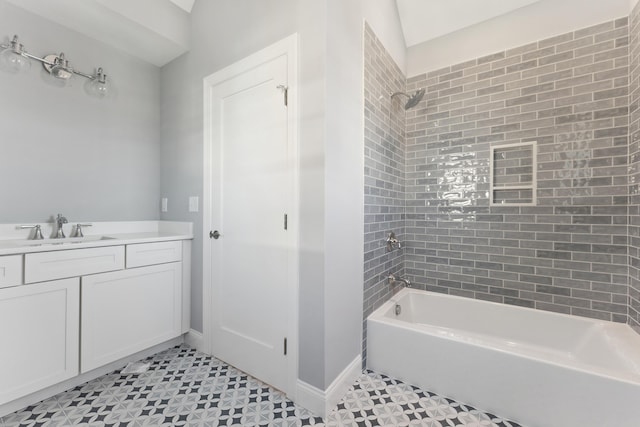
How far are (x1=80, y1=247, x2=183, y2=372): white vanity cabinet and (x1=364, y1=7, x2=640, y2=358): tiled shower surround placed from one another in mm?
1510

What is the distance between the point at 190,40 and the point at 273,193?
164cm

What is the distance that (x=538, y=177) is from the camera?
1983 mm

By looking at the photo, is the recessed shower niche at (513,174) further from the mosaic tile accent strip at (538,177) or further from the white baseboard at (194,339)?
the white baseboard at (194,339)

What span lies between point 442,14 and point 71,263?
3317 millimetres

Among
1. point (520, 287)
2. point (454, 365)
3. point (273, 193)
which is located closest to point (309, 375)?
point (454, 365)

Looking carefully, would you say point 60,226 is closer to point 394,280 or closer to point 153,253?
point 153,253

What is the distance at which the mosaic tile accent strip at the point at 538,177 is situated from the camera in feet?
5.82

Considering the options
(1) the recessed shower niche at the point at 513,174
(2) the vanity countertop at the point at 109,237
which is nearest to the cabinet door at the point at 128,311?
(2) the vanity countertop at the point at 109,237

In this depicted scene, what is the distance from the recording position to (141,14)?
1.95 meters

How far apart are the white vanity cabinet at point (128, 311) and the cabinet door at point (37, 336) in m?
0.06

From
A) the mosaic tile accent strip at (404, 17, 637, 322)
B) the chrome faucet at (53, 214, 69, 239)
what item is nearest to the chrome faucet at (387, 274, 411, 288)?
the mosaic tile accent strip at (404, 17, 637, 322)

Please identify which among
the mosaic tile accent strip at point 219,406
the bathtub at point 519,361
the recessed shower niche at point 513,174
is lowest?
the mosaic tile accent strip at point 219,406

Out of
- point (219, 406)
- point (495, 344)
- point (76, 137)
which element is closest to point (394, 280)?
point (495, 344)

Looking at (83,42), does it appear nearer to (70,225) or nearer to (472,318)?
(70,225)
